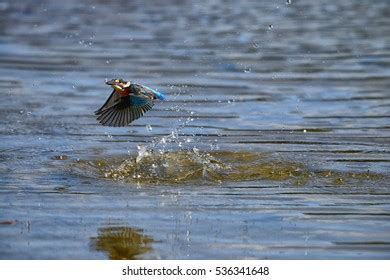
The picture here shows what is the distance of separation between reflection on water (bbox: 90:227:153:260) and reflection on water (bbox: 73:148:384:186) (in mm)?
1067

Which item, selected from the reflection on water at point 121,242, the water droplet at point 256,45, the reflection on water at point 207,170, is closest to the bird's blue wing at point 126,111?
the reflection on water at point 207,170

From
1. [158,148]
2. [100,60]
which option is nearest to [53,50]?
[100,60]

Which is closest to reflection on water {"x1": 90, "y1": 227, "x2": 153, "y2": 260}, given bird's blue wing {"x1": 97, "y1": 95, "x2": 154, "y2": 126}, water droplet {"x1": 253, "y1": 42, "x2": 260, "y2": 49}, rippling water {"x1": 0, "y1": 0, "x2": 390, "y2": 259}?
rippling water {"x1": 0, "y1": 0, "x2": 390, "y2": 259}

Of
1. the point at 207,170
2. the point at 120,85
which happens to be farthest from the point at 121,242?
the point at 207,170

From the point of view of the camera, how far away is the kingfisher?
7.08 metres

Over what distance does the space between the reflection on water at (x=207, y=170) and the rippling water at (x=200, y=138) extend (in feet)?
0.05

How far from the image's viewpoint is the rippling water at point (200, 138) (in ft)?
19.7

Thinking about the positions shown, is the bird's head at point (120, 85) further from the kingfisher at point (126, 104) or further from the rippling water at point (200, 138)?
the rippling water at point (200, 138)

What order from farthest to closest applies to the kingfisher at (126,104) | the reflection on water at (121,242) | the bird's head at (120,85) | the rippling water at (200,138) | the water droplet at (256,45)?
the water droplet at (256,45) → the kingfisher at (126,104) → the bird's head at (120,85) → the rippling water at (200,138) → the reflection on water at (121,242)

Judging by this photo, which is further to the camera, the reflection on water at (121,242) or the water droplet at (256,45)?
the water droplet at (256,45)

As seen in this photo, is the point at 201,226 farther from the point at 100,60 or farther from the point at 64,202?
the point at 100,60

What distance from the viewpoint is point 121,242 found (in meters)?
5.93

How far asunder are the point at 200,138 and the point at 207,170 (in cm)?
109

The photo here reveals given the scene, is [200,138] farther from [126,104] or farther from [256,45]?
[256,45]
